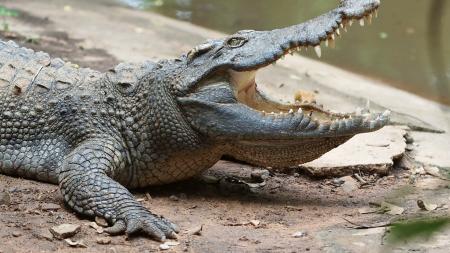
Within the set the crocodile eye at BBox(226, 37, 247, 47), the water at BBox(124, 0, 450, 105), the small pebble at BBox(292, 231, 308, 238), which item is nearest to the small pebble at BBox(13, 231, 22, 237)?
the small pebble at BBox(292, 231, 308, 238)

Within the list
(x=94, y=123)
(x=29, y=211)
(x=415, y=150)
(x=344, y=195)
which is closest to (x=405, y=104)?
(x=415, y=150)

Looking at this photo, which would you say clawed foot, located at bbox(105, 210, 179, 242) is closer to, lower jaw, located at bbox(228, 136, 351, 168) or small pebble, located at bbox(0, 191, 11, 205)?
small pebble, located at bbox(0, 191, 11, 205)

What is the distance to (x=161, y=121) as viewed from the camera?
4.35 metres

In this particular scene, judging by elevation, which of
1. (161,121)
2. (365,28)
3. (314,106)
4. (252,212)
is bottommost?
(252,212)

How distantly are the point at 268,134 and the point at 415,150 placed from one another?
200cm

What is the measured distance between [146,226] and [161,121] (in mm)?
952

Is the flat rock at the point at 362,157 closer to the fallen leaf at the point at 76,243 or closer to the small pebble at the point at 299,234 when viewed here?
the small pebble at the point at 299,234

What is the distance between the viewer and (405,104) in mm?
7484

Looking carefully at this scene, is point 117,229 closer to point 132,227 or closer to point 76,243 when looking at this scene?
point 132,227

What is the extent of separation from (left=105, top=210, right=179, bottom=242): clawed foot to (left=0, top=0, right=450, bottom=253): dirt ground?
52 mm

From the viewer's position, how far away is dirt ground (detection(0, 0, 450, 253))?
3.41m

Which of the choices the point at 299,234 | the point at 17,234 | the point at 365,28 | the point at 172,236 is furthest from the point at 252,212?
the point at 365,28

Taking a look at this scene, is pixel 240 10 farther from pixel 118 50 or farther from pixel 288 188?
pixel 288 188

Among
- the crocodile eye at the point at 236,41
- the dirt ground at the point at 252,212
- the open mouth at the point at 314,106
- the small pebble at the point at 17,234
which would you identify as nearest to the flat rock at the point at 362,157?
the dirt ground at the point at 252,212
